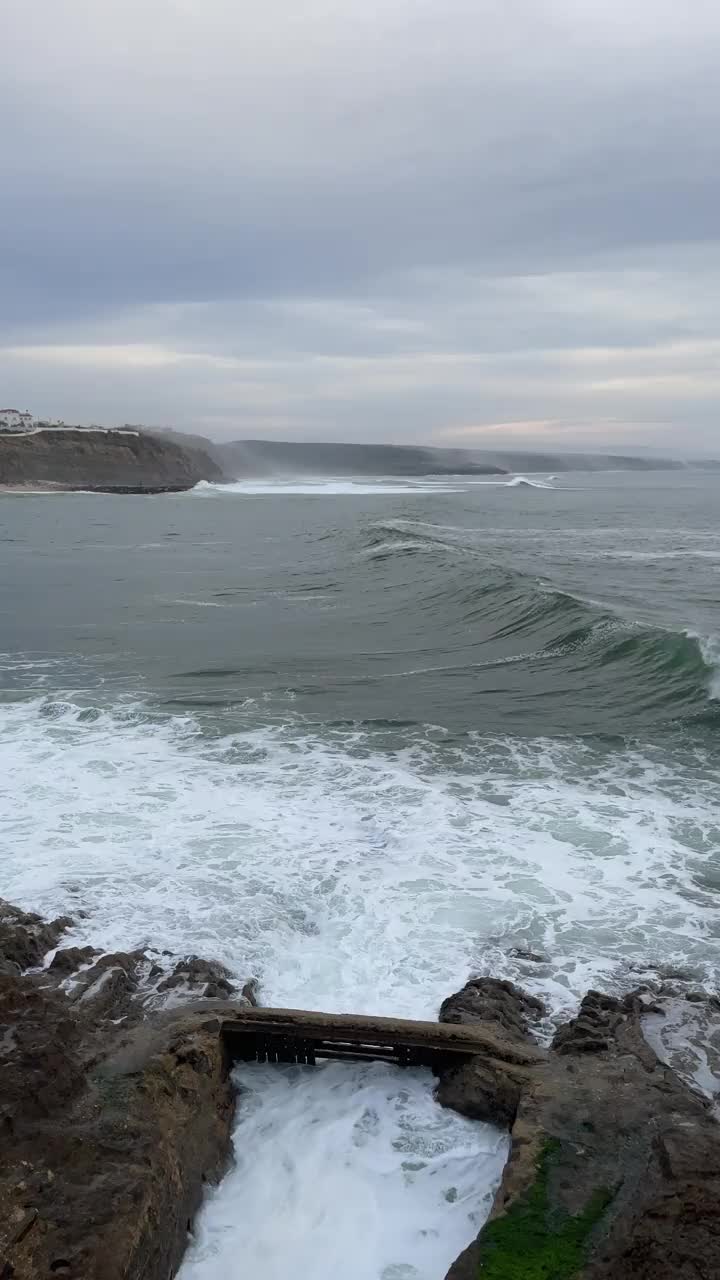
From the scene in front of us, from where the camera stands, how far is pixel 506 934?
755cm

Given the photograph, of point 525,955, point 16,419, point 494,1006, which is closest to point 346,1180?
point 494,1006

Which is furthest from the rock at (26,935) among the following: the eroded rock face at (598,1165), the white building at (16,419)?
the white building at (16,419)

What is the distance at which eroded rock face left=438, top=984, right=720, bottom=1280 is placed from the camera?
12.4 ft

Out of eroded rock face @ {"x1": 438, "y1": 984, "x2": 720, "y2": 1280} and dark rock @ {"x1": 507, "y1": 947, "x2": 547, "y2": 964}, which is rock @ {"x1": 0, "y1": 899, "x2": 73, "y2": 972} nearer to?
eroded rock face @ {"x1": 438, "y1": 984, "x2": 720, "y2": 1280}

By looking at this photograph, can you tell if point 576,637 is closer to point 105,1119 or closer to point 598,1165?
point 598,1165

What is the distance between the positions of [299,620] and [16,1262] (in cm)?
1796

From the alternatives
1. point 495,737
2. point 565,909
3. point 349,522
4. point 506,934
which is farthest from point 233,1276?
point 349,522

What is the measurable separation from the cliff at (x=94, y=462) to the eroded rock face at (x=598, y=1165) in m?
96.2

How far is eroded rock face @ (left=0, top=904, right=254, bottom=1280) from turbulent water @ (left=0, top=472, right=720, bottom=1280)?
38 cm

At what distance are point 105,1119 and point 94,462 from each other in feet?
345

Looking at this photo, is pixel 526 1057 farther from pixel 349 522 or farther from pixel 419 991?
pixel 349 522

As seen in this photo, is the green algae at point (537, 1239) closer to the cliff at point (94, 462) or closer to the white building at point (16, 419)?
the cliff at point (94, 462)

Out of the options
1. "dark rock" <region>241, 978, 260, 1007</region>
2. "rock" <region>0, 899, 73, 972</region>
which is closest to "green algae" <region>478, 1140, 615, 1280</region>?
"dark rock" <region>241, 978, 260, 1007</region>

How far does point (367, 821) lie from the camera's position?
981 centimetres
